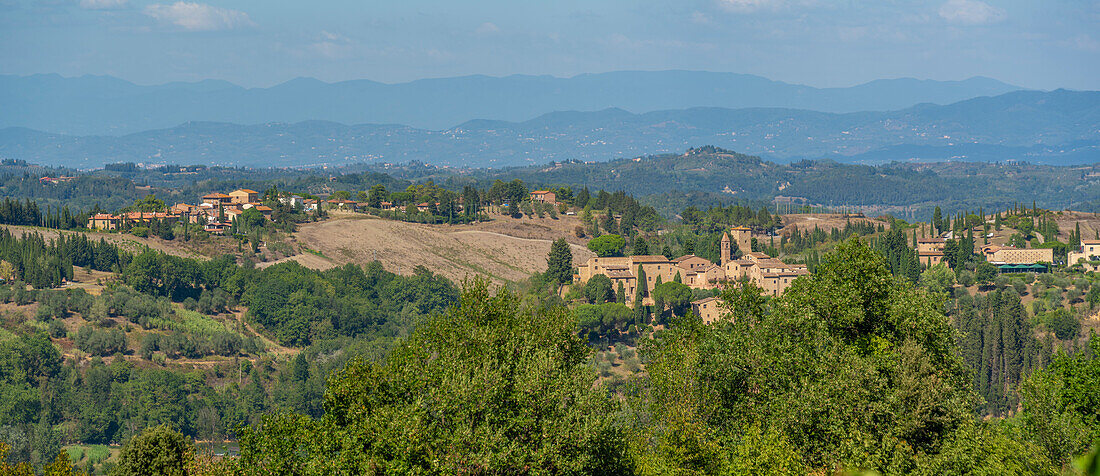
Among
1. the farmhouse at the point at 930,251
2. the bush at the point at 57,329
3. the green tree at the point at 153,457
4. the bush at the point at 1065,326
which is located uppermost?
the green tree at the point at 153,457

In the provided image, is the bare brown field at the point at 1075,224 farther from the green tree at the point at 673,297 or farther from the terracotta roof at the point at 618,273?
the terracotta roof at the point at 618,273

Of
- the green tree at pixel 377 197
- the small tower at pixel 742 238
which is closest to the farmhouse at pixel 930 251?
the small tower at pixel 742 238

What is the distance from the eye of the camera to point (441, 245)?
148375mm

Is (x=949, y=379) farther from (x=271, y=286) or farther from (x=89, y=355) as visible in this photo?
(x=271, y=286)

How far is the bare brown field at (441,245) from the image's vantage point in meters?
141

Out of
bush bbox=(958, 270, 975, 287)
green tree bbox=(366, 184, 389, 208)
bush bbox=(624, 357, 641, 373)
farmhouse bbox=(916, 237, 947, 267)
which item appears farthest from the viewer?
green tree bbox=(366, 184, 389, 208)

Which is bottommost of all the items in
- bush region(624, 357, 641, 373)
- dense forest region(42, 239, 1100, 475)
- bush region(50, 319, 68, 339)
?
bush region(624, 357, 641, 373)

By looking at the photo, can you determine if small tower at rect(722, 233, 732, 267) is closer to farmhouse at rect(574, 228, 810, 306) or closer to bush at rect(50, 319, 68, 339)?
farmhouse at rect(574, 228, 810, 306)

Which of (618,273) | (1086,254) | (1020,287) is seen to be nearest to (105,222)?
(618,273)

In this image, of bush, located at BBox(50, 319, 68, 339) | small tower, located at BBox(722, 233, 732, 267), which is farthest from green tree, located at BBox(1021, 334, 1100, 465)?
small tower, located at BBox(722, 233, 732, 267)

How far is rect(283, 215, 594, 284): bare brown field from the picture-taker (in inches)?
5546

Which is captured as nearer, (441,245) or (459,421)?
(459,421)

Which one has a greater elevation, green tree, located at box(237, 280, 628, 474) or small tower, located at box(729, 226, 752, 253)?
green tree, located at box(237, 280, 628, 474)

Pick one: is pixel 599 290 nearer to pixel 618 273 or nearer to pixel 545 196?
pixel 618 273
